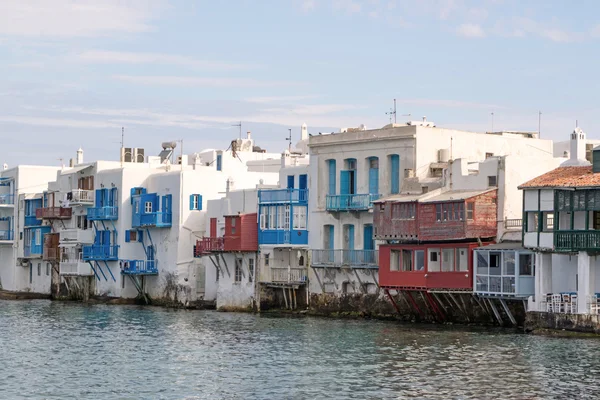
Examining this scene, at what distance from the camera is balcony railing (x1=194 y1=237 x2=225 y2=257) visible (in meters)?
69.0

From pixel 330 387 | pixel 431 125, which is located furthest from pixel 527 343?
pixel 431 125

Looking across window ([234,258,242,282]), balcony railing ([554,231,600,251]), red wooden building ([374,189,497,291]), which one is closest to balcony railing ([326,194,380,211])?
red wooden building ([374,189,497,291])

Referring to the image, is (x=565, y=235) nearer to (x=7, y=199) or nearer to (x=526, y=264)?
(x=526, y=264)

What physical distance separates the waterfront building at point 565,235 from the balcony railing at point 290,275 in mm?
17547

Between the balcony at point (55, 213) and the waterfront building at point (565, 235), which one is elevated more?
the balcony at point (55, 213)

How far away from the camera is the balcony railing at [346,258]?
60.3 m

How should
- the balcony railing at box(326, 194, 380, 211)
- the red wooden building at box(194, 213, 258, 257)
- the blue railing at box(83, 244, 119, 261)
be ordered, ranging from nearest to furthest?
1. the balcony railing at box(326, 194, 380, 211)
2. the red wooden building at box(194, 213, 258, 257)
3. the blue railing at box(83, 244, 119, 261)

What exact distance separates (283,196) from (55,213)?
26534 mm

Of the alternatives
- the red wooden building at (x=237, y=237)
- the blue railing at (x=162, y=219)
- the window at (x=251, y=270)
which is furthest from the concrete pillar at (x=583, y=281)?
the blue railing at (x=162, y=219)

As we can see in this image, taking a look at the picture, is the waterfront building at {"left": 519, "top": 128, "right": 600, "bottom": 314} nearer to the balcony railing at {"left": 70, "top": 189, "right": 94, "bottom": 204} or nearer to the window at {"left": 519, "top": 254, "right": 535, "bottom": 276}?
the window at {"left": 519, "top": 254, "right": 535, "bottom": 276}

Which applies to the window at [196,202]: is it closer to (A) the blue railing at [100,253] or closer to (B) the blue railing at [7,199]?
(A) the blue railing at [100,253]

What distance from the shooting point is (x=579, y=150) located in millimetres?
51562

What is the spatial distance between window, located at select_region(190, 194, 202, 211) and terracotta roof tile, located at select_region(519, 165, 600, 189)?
29.8m

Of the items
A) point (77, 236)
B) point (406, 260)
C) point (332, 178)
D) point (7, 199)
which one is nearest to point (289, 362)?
point (406, 260)
